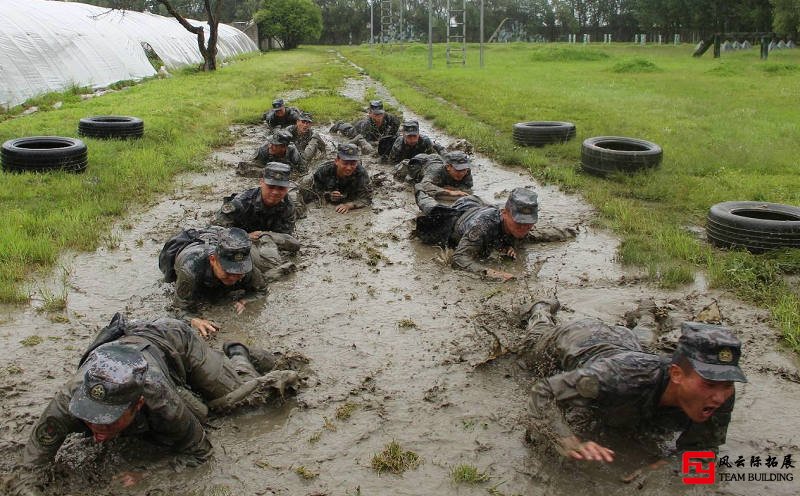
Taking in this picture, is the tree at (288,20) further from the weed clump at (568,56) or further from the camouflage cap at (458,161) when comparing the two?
the camouflage cap at (458,161)

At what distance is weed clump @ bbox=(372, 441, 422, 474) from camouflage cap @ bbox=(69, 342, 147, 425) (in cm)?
147

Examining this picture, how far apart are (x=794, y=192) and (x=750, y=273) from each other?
3757 millimetres

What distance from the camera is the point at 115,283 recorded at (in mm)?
6828

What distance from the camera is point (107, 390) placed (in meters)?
3.46

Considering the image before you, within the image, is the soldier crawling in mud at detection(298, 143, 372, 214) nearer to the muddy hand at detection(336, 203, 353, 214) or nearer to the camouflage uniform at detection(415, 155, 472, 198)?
the muddy hand at detection(336, 203, 353, 214)

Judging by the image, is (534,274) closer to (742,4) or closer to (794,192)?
(794,192)

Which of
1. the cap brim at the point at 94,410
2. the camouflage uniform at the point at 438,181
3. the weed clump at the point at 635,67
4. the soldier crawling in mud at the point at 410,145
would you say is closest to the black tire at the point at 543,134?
the soldier crawling in mud at the point at 410,145

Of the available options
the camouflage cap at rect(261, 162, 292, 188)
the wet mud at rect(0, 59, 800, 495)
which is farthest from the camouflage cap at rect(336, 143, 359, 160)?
the camouflage cap at rect(261, 162, 292, 188)

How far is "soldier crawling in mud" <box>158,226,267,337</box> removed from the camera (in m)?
5.76

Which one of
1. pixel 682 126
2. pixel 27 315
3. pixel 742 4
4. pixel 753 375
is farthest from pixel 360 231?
pixel 742 4

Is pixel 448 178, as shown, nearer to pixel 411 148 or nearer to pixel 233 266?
pixel 411 148

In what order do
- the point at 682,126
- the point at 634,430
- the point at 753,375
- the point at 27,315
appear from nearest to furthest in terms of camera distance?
the point at 634,430 → the point at 753,375 → the point at 27,315 → the point at 682,126

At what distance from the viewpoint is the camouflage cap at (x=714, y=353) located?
350cm

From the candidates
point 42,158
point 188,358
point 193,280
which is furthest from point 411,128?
point 188,358
